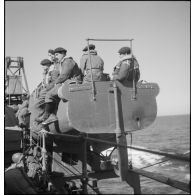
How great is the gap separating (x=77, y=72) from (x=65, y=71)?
1.23 ft

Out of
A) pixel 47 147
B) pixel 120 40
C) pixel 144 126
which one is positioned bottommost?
pixel 47 147

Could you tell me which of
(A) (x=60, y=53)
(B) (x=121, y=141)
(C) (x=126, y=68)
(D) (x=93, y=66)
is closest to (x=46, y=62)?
(A) (x=60, y=53)

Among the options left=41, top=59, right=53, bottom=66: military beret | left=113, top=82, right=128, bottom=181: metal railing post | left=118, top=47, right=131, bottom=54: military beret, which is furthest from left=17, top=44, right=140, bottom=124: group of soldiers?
left=41, top=59, right=53, bottom=66: military beret

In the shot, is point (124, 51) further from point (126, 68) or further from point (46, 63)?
point (46, 63)

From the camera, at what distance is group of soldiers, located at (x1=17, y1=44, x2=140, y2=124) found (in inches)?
218

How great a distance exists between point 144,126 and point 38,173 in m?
2.97

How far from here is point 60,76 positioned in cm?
612

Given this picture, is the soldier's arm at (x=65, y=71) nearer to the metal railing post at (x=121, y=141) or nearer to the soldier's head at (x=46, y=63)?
the metal railing post at (x=121, y=141)

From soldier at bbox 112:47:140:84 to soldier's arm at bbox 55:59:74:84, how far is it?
3.56 feet

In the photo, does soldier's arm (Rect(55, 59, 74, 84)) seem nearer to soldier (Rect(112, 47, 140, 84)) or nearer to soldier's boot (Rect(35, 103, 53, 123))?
soldier's boot (Rect(35, 103, 53, 123))

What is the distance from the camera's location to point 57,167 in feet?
21.4

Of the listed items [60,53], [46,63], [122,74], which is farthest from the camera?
[46,63]
